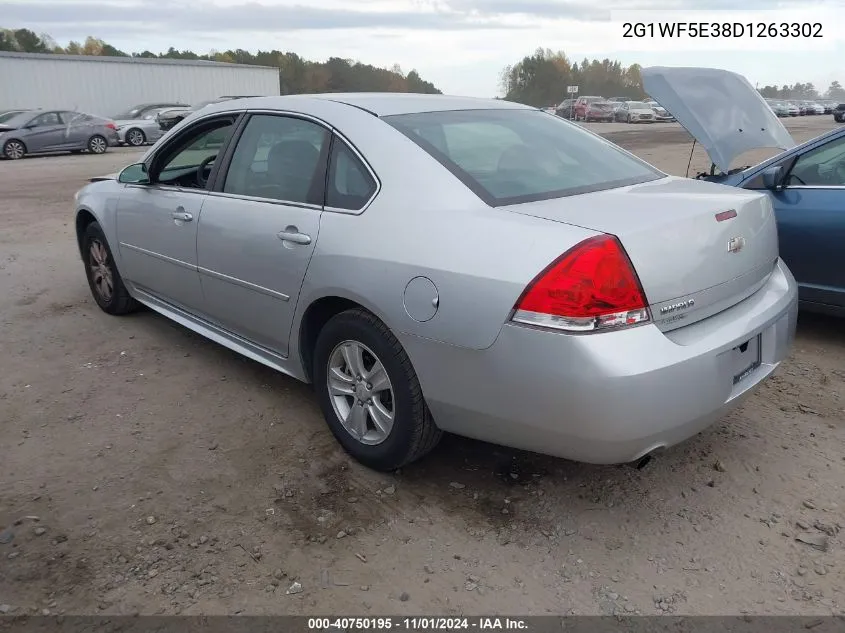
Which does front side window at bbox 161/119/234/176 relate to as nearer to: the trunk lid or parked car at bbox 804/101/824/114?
the trunk lid

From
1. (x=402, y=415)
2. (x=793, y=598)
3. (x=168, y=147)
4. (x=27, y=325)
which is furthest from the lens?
(x=27, y=325)

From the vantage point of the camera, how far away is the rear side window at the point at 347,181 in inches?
116

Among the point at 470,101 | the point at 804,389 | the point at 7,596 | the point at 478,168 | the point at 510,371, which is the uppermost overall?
the point at 470,101

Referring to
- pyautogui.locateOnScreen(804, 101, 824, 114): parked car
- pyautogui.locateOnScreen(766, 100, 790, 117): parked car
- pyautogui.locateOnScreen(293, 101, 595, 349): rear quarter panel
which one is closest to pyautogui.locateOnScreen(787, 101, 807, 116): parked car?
pyautogui.locateOnScreen(804, 101, 824, 114): parked car

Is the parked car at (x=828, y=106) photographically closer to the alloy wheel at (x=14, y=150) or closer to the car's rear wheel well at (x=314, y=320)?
the alloy wheel at (x=14, y=150)

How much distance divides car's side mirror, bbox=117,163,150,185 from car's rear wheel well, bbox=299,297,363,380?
185 cm

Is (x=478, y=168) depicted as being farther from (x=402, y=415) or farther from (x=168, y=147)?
(x=168, y=147)

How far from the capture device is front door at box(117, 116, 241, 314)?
3916mm

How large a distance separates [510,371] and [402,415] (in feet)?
1.95

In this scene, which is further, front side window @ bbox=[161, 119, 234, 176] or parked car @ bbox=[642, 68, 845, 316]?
parked car @ bbox=[642, 68, 845, 316]

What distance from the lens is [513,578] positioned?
A: 2.41 m

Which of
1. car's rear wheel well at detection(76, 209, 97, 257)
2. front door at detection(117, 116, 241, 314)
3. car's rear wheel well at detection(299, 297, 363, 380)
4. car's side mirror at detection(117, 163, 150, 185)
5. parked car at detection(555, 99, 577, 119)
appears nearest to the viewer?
car's rear wheel well at detection(299, 297, 363, 380)

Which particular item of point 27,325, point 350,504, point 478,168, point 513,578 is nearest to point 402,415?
point 350,504

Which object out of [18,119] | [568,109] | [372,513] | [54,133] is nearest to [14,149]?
[18,119]
